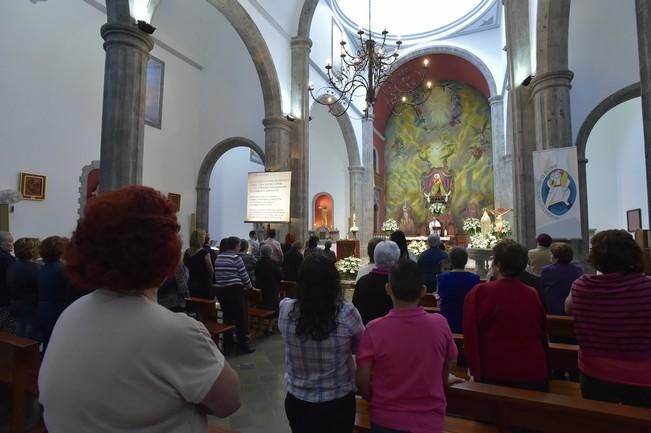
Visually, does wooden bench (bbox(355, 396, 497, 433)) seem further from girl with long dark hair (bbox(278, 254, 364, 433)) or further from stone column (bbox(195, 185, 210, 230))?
stone column (bbox(195, 185, 210, 230))

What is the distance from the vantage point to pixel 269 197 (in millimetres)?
7875

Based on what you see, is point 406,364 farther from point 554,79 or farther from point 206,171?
point 206,171

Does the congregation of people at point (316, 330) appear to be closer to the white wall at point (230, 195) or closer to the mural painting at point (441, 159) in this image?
the white wall at point (230, 195)

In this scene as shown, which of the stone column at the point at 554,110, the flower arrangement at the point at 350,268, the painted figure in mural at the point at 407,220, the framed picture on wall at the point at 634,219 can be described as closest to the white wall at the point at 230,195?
the painted figure in mural at the point at 407,220

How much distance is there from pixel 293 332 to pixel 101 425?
0.97 m

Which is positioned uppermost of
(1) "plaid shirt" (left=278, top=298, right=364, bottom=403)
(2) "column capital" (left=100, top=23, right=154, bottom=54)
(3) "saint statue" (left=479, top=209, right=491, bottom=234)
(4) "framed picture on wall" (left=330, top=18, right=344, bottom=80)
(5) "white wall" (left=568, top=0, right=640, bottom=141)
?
(4) "framed picture on wall" (left=330, top=18, right=344, bottom=80)

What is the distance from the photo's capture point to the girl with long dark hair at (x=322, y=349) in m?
1.72

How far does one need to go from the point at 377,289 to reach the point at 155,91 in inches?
437

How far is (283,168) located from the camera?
365 inches

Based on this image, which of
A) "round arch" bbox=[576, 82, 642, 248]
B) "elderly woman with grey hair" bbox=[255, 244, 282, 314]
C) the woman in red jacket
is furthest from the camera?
"round arch" bbox=[576, 82, 642, 248]

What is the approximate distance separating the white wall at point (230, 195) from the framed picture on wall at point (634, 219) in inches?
510

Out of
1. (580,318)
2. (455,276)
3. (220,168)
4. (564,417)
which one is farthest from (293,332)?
(220,168)

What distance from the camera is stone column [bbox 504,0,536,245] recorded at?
6516 mm

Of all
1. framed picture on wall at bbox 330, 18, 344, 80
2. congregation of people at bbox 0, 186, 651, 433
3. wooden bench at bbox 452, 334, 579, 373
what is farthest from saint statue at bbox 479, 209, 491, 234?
framed picture on wall at bbox 330, 18, 344, 80
